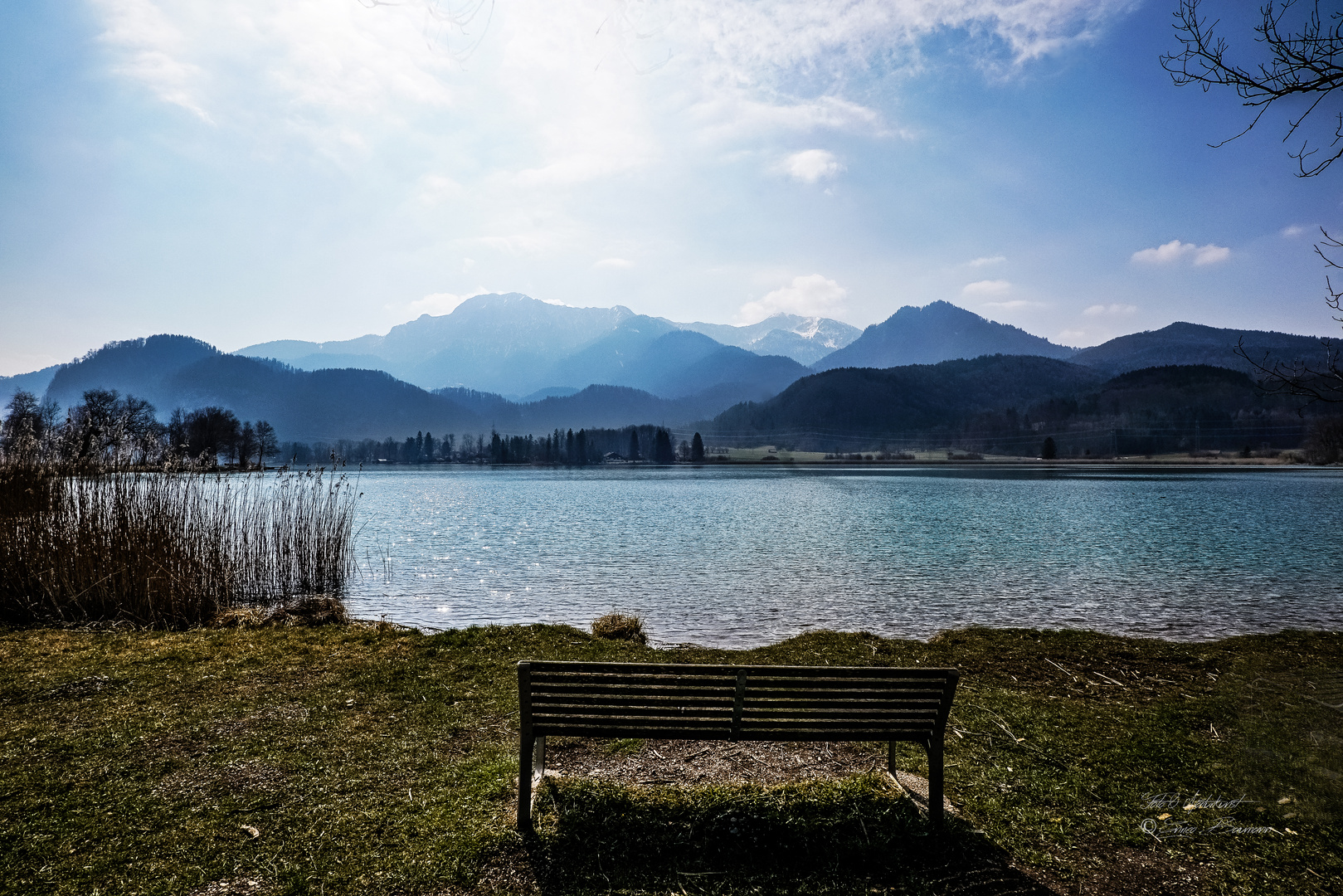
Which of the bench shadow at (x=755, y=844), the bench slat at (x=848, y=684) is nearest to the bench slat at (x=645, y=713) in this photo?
the bench slat at (x=848, y=684)

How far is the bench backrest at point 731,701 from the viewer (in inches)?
201

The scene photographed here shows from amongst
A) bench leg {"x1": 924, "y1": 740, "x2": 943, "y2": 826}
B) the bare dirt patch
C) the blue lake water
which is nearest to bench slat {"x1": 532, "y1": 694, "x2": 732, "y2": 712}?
the bare dirt patch

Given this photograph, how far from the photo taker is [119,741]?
6629 millimetres

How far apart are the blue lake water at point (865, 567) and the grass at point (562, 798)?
6168 mm

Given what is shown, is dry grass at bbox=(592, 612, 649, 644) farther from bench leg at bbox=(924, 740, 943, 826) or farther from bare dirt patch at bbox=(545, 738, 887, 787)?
bench leg at bbox=(924, 740, 943, 826)

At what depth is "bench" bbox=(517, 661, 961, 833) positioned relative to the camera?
5.09m

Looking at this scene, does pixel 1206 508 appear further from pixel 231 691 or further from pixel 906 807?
pixel 231 691

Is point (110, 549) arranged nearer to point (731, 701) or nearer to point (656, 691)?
point (656, 691)

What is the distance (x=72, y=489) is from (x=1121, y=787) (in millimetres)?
17270

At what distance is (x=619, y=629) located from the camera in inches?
512

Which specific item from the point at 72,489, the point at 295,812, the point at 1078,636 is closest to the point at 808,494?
the point at 1078,636

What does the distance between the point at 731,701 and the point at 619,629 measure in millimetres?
8159

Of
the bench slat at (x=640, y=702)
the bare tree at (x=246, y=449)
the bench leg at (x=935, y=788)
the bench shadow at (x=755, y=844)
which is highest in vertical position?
the bare tree at (x=246, y=449)

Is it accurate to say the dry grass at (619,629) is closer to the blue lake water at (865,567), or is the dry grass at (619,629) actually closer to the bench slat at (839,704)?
the blue lake water at (865,567)
